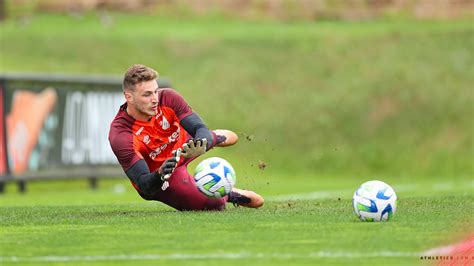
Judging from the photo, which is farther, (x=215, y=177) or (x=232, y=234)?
(x=215, y=177)

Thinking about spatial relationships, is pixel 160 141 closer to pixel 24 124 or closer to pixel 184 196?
pixel 184 196

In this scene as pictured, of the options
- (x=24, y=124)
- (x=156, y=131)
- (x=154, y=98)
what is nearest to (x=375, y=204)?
(x=154, y=98)

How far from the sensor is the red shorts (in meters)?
15.1

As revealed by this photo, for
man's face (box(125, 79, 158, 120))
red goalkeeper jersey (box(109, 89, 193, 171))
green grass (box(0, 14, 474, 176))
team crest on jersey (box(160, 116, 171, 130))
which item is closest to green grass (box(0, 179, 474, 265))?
red goalkeeper jersey (box(109, 89, 193, 171))

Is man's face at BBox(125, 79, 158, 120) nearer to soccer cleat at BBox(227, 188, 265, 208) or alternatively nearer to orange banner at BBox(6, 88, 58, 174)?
soccer cleat at BBox(227, 188, 265, 208)

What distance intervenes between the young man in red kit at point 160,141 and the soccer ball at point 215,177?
0.25 meters

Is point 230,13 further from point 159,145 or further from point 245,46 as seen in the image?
point 159,145

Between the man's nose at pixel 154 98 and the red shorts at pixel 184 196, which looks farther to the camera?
the red shorts at pixel 184 196

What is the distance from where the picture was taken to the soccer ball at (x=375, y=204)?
43.4ft

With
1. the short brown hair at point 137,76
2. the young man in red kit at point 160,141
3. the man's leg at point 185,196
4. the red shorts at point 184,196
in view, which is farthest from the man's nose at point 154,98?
the man's leg at point 185,196

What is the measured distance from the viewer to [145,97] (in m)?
14.5

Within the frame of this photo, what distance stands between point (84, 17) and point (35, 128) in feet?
72.6

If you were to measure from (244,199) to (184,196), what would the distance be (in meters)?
0.99

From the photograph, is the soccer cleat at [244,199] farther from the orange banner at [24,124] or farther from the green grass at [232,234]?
the orange banner at [24,124]
